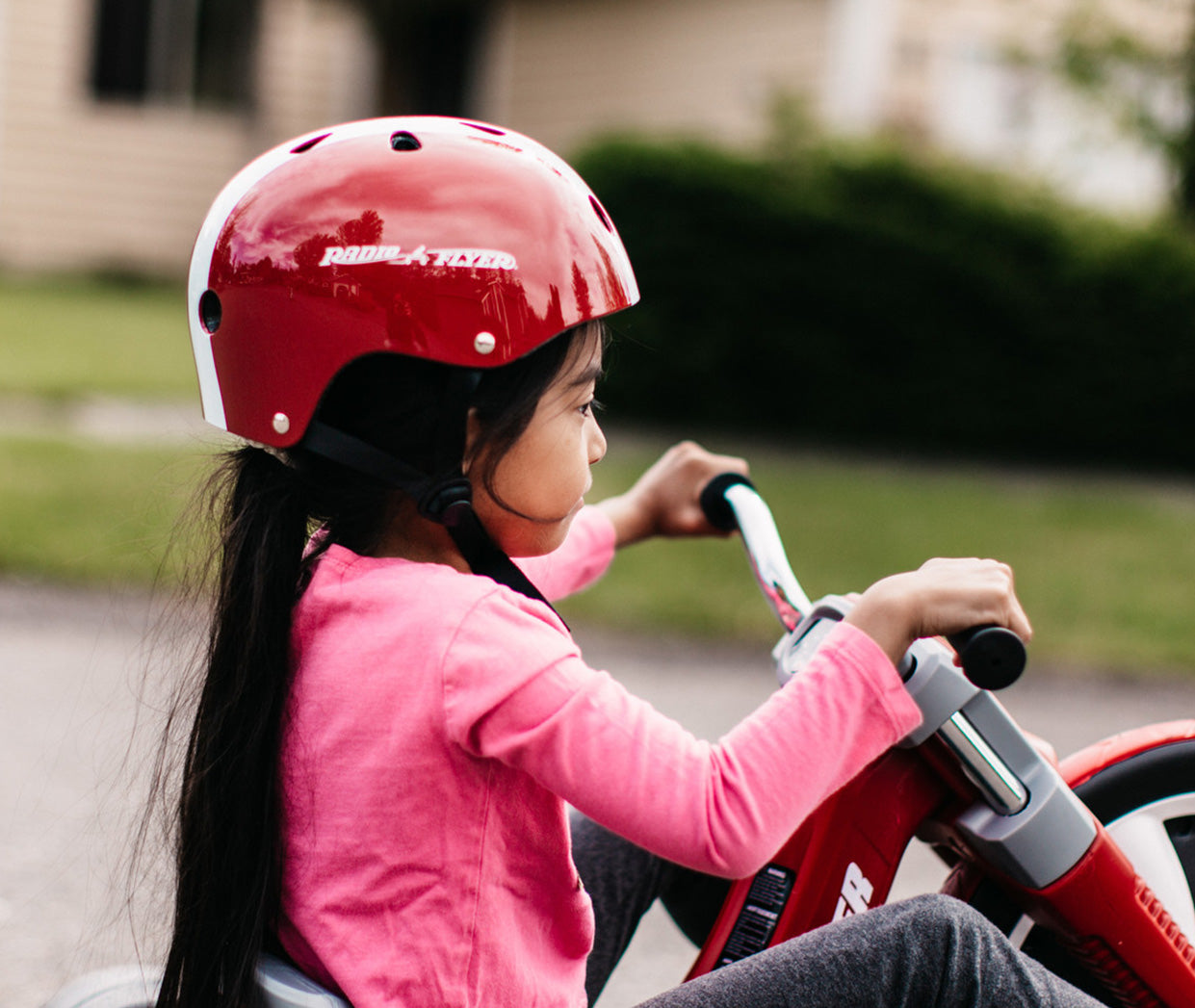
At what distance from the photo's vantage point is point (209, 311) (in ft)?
6.04

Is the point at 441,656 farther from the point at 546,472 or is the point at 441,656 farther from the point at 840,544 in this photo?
the point at 840,544

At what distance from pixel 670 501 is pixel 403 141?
0.77m

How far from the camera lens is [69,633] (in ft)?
17.4

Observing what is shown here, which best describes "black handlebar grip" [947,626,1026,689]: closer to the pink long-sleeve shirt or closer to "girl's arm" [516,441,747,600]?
the pink long-sleeve shirt

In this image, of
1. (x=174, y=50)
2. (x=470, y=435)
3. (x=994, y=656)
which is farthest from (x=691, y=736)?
(x=174, y=50)

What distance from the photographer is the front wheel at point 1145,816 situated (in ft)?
6.63

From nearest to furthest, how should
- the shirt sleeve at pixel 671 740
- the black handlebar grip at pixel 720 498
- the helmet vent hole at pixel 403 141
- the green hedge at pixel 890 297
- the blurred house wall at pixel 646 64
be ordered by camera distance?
the shirt sleeve at pixel 671 740, the helmet vent hole at pixel 403 141, the black handlebar grip at pixel 720 498, the green hedge at pixel 890 297, the blurred house wall at pixel 646 64

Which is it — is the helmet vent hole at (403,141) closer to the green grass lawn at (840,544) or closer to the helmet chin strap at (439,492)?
the helmet chin strap at (439,492)

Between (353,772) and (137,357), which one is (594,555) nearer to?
(353,772)

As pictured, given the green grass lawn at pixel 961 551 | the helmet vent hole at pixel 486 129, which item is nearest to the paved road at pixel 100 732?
the green grass lawn at pixel 961 551

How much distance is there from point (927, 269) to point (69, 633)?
6.35 meters

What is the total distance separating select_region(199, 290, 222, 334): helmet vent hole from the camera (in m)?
1.83

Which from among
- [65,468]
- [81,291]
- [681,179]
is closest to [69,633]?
[65,468]

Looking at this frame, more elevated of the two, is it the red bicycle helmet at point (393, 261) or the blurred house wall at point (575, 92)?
the red bicycle helmet at point (393, 261)
